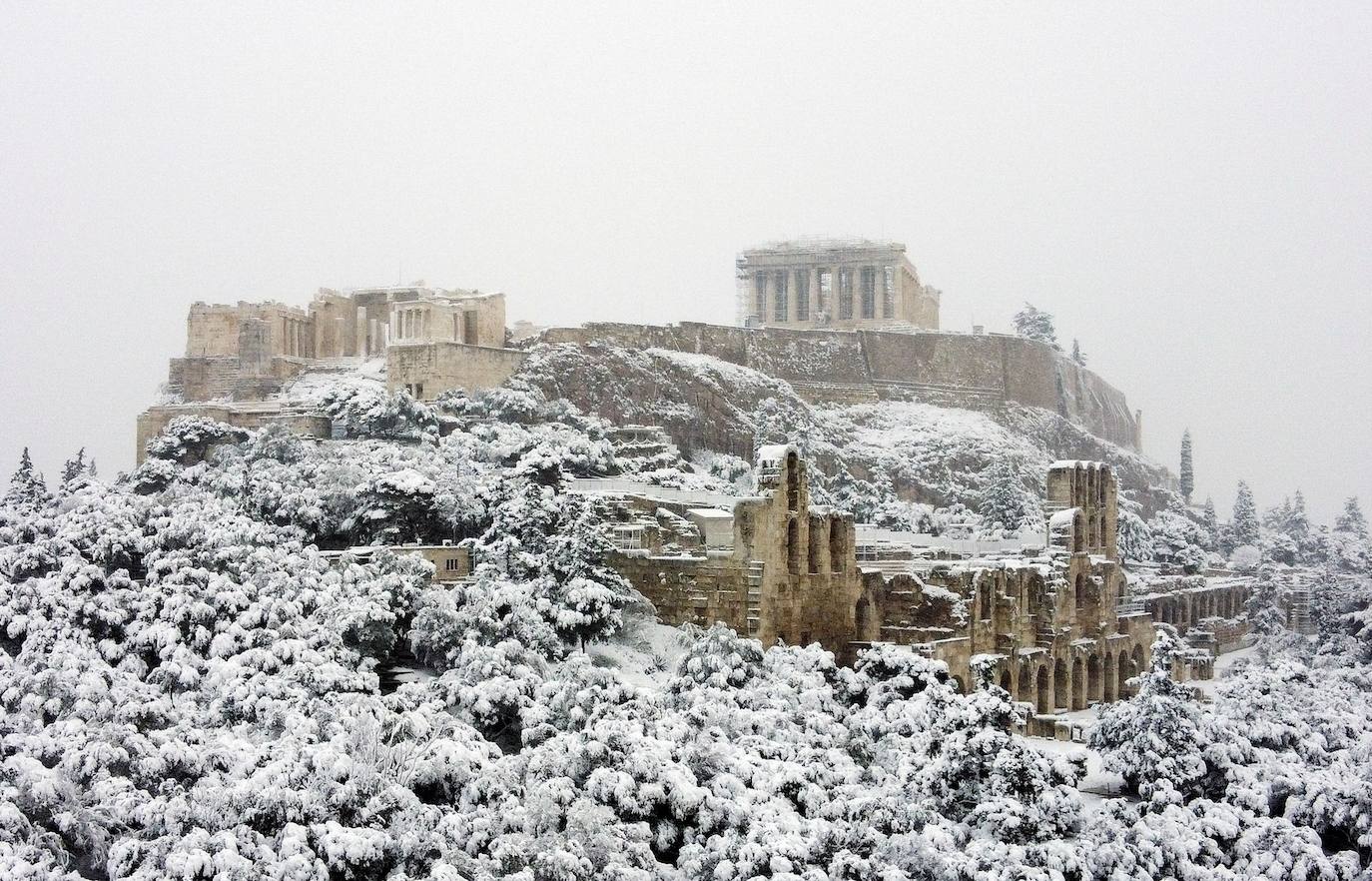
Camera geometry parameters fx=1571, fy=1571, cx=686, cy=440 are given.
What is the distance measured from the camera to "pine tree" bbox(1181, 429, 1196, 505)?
86.9 meters

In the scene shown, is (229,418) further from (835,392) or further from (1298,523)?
(1298,523)

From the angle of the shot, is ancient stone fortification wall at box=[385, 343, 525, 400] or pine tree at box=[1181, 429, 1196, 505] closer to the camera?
ancient stone fortification wall at box=[385, 343, 525, 400]

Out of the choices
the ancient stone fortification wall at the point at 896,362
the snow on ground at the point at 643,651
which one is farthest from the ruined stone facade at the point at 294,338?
the snow on ground at the point at 643,651

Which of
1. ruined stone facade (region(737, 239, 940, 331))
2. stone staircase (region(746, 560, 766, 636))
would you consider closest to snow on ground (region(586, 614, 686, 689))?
stone staircase (region(746, 560, 766, 636))

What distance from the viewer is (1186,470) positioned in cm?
8744

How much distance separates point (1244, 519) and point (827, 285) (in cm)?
2313

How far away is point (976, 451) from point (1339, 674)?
34073mm

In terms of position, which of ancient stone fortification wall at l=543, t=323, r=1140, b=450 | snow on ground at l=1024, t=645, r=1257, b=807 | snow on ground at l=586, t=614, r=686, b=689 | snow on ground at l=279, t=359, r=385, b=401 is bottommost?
snow on ground at l=1024, t=645, r=1257, b=807

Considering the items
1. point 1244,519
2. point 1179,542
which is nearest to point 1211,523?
point 1244,519

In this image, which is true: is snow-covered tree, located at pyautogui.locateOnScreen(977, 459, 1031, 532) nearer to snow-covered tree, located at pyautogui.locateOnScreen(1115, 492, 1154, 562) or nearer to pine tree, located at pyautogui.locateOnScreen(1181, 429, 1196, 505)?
snow-covered tree, located at pyautogui.locateOnScreen(1115, 492, 1154, 562)

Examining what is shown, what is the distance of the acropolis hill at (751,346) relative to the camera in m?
52.8

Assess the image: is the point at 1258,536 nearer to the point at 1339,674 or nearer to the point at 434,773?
the point at 1339,674

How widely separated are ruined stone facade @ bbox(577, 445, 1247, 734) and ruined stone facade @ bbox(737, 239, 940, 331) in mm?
35564

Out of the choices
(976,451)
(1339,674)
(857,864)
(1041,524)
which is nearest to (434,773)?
(857,864)
